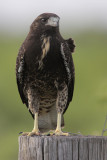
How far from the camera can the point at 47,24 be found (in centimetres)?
784

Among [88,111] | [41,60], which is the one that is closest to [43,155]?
[41,60]

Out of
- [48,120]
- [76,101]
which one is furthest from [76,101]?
[48,120]

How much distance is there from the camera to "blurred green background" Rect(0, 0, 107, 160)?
13.1 m

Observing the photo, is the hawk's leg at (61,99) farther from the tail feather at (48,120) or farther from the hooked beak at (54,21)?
the hooked beak at (54,21)

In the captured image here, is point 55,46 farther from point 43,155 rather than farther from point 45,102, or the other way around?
point 43,155

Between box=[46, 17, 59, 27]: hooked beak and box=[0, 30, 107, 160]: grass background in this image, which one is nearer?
box=[46, 17, 59, 27]: hooked beak

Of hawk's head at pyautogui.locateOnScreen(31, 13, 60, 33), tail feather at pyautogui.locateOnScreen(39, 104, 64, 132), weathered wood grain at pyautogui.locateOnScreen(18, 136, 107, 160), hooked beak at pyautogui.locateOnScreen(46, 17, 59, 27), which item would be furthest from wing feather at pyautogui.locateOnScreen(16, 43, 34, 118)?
weathered wood grain at pyautogui.locateOnScreen(18, 136, 107, 160)

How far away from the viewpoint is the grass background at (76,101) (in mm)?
13083

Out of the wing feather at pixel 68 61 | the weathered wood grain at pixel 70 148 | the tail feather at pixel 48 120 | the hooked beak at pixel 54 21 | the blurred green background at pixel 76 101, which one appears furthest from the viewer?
the blurred green background at pixel 76 101

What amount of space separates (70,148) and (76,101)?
7791mm

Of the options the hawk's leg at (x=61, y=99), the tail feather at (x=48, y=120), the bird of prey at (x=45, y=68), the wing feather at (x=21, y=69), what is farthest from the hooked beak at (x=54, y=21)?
the tail feather at (x=48, y=120)

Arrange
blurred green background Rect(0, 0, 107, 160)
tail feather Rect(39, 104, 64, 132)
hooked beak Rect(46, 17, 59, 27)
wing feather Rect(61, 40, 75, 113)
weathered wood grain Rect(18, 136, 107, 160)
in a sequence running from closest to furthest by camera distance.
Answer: weathered wood grain Rect(18, 136, 107, 160) → hooked beak Rect(46, 17, 59, 27) → wing feather Rect(61, 40, 75, 113) → tail feather Rect(39, 104, 64, 132) → blurred green background Rect(0, 0, 107, 160)

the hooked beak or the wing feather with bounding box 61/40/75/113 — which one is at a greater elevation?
the hooked beak

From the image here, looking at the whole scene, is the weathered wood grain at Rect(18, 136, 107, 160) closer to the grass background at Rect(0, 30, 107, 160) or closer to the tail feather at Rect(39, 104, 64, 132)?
the tail feather at Rect(39, 104, 64, 132)
